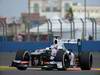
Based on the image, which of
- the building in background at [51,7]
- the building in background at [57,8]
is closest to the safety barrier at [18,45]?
the building in background at [57,8]

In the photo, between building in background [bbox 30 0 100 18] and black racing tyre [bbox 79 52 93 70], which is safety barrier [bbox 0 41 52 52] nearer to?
building in background [bbox 30 0 100 18]

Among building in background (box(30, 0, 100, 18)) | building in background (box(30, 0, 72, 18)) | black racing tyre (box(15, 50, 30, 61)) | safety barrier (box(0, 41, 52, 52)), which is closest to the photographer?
black racing tyre (box(15, 50, 30, 61))

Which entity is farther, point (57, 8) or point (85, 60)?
point (57, 8)

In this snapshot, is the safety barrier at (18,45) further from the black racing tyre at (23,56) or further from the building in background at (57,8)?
the black racing tyre at (23,56)

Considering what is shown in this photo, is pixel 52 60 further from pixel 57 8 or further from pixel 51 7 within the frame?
pixel 57 8

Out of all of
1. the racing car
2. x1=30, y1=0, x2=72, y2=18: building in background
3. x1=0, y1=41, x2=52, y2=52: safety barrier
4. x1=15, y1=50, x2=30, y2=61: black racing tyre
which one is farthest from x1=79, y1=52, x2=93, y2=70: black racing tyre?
x1=30, y1=0, x2=72, y2=18: building in background

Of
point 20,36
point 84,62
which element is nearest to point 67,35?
point 20,36

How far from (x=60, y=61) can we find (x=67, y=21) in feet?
46.1

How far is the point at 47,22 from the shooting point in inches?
1039

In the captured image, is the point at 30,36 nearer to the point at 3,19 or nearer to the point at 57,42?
the point at 3,19

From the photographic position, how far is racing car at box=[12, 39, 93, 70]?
43.4 ft

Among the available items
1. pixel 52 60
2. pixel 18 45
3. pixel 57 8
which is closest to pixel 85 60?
pixel 52 60

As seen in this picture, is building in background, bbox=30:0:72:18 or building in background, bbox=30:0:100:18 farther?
building in background, bbox=30:0:72:18

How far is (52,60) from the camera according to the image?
13.3 meters
